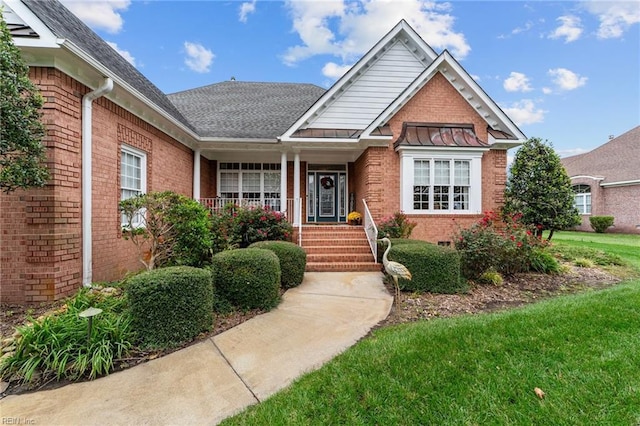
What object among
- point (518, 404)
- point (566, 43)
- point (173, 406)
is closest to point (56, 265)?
point (173, 406)

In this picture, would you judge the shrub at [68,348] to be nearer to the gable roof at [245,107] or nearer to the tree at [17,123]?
the tree at [17,123]

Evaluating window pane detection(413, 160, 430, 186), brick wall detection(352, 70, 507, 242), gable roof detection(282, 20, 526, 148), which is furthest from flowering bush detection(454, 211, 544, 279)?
gable roof detection(282, 20, 526, 148)

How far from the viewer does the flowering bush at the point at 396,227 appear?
9.05 m

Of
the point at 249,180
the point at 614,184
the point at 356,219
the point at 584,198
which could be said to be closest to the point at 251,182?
the point at 249,180

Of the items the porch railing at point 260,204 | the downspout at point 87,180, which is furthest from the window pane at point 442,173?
the downspout at point 87,180

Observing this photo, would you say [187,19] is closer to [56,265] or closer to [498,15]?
[56,265]

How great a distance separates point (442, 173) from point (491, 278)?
3.92 meters

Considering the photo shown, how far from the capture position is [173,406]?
8.77ft

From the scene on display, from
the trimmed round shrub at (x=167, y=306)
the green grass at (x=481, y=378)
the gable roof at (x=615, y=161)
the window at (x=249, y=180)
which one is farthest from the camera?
the gable roof at (x=615, y=161)

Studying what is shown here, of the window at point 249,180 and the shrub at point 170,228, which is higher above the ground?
the window at point 249,180

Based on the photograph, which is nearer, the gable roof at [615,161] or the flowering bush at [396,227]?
the flowering bush at [396,227]

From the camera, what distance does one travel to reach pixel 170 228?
5.78 metres

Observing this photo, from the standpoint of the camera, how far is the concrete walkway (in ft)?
8.52

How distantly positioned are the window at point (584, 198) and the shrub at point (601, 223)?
2761 millimetres
